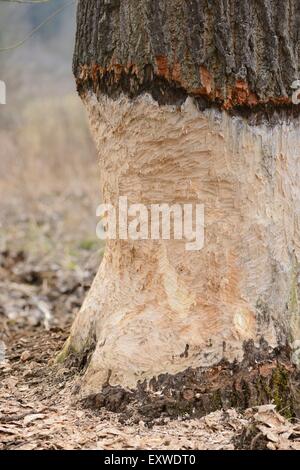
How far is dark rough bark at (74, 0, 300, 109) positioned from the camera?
2.24m

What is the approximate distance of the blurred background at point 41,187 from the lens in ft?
16.3

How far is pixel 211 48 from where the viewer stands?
2.25 m

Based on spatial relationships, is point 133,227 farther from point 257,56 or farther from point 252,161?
point 257,56

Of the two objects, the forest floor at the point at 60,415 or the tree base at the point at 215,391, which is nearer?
the forest floor at the point at 60,415

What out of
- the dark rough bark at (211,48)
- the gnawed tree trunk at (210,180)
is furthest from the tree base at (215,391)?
the dark rough bark at (211,48)

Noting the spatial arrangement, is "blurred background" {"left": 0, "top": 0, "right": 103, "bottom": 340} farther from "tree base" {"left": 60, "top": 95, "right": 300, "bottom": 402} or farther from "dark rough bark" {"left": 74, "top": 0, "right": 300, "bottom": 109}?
"tree base" {"left": 60, "top": 95, "right": 300, "bottom": 402}

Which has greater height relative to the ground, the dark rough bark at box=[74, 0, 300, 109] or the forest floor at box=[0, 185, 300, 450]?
the dark rough bark at box=[74, 0, 300, 109]

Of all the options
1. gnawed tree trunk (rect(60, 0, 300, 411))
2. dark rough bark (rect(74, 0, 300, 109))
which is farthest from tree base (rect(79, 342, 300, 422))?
dark rough bark (rect(74, 0, 300, 109))

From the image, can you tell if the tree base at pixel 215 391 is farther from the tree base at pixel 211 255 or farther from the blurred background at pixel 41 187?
the blurred background at pixel 41 187

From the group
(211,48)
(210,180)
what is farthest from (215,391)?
(211,48)

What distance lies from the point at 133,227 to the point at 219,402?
28.1 inches

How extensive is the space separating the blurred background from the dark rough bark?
29.2 inches

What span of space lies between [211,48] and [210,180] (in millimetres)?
457

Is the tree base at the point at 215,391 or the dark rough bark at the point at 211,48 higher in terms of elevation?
the dark rough bark at the point at 211,48
